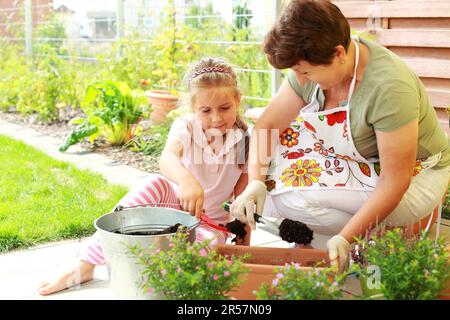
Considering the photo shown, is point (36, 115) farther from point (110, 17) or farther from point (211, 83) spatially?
point (211, 83)

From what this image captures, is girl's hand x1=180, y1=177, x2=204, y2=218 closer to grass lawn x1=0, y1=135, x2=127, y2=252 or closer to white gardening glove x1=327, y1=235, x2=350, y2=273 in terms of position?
white gardening glove x1=327, y1=235, x2=350, y2=273

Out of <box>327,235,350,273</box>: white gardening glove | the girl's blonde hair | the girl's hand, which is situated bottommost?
<box>327,235,350,273</box>: white gardening glove

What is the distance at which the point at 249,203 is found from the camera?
199cm

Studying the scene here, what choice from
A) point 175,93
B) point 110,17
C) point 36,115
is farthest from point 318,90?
point 110,17

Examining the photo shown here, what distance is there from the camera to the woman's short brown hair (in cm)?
186

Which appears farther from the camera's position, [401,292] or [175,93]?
[175,93]

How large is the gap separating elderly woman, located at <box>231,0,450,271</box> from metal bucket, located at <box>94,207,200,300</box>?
0.80 ft

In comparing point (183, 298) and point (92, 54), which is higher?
point (92, 54)

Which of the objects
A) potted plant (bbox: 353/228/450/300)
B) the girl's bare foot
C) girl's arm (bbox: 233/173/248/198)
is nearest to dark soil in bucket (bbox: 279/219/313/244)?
girl's arm (bbox: 233/173/248/198)

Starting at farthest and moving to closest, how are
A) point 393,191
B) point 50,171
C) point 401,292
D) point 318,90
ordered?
point 50,171 → point 318,90 → point 393,191 → point 401,292

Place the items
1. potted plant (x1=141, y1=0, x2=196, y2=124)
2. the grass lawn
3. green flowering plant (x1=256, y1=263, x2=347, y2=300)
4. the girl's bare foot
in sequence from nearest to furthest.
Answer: green flowering plant (x1=256, y1=263, x2=347, y2=300) → the girl's bare foot → the grass lawn → potted plant (x1=141, y1=0, x2=196, y2=124)

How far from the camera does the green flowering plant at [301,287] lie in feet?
4.43

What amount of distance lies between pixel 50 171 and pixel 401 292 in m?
2.85

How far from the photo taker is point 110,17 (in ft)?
22.4
